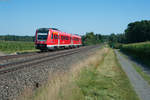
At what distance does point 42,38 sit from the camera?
23.9 meters

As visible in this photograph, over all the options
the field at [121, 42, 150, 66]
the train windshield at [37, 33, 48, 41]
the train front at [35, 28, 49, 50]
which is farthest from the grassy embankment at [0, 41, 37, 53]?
the field at [121, 42, 150, 66]

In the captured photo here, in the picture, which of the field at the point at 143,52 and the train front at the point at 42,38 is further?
the train front at the point at 42,38

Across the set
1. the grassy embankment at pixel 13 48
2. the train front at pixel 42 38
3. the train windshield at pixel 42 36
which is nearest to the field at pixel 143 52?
the train front at pixel 42 38

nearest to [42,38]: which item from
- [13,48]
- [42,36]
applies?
[42,36]

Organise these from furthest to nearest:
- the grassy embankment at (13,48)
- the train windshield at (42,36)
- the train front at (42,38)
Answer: the grassy embankment at (13,48), the train windshield at (42,36), the train front at (42,38)

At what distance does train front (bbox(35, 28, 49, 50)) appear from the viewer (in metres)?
23.6

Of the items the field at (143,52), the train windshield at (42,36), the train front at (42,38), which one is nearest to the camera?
the field at (143,52)

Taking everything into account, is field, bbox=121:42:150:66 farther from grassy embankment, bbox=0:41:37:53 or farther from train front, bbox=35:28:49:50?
grassy embankment, bbox=0:41:37:53

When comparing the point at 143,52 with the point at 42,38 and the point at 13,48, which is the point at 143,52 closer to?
the point at 42,38

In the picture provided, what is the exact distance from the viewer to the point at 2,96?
6148 millimetres

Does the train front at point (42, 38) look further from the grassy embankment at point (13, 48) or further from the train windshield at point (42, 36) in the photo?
the grassy embankment at point (13, 48)

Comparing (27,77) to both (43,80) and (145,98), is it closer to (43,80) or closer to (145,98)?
(43,80)

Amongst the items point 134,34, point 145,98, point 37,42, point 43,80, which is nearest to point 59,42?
point 37,42

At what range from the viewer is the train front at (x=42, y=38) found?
23.6 meters
